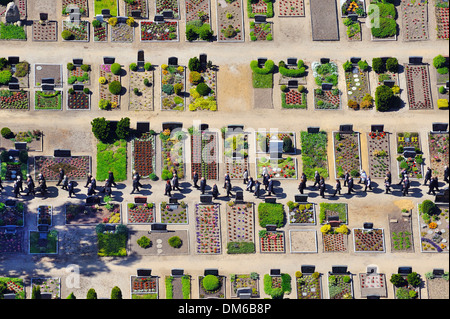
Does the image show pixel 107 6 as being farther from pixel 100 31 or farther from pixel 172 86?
pixel 172 86

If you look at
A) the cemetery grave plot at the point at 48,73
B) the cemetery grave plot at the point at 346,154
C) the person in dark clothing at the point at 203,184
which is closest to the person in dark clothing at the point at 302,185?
the cemetery grave plot at the point at 346,154

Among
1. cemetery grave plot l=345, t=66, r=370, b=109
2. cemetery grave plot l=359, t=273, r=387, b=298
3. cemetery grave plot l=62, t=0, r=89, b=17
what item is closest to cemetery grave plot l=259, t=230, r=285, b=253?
cemetery grave plot l=359, t=273, r=387, b=298

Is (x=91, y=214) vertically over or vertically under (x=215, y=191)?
under

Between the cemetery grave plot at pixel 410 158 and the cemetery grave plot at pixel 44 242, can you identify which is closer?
the cemetery grave plot at pixel 44 242

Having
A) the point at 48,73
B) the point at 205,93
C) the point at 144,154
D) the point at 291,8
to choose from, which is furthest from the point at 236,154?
the point at 48,73

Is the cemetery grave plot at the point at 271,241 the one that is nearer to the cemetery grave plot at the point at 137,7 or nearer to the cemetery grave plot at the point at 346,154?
the cemetery grave plot at the point at 346,154

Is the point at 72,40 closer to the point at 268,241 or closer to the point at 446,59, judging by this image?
the point at 268,241
